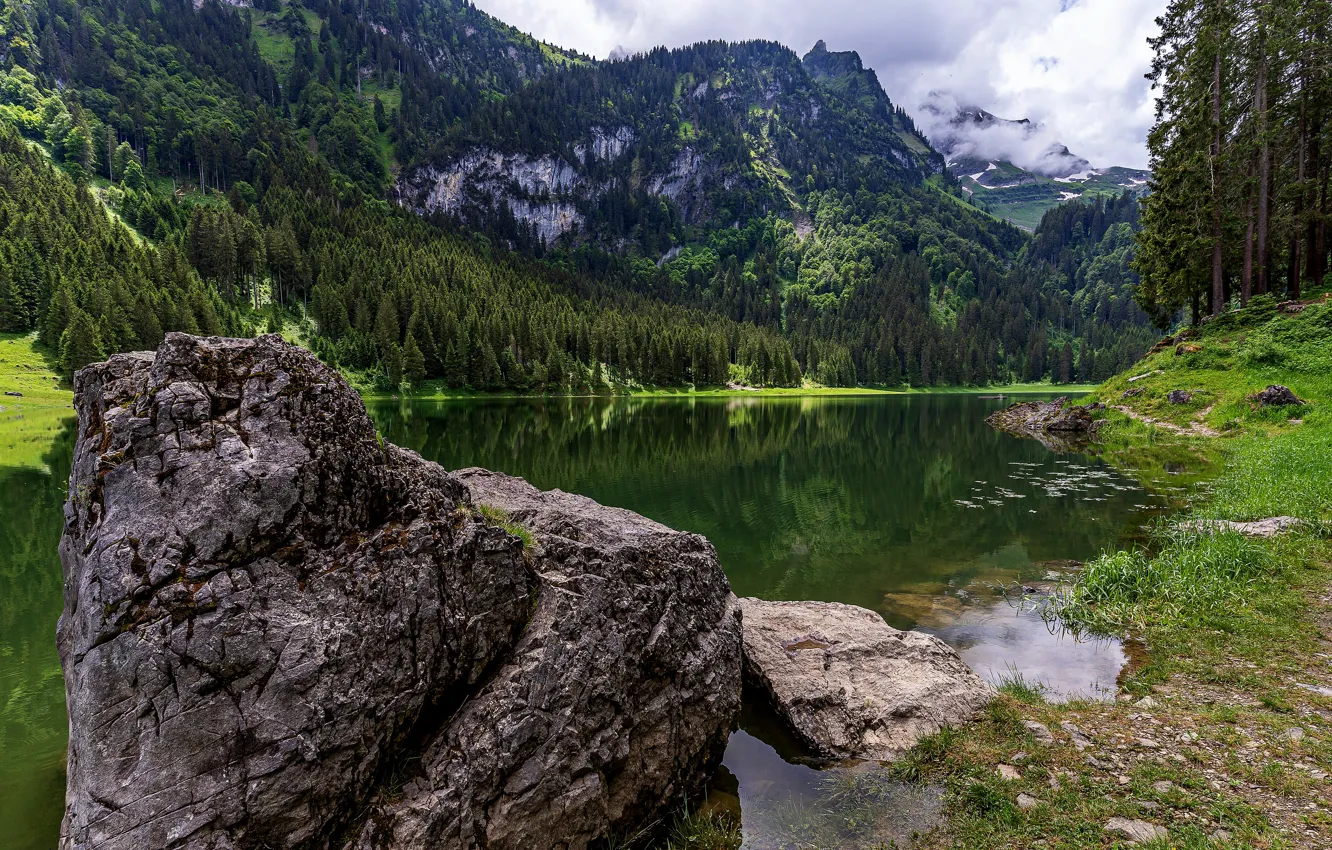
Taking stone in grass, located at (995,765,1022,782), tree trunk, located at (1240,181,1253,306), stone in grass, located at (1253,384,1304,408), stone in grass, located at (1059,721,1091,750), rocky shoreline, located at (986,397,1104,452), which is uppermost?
tree trunk, located at (1240,181,1253,306)

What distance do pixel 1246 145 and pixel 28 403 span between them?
386ft

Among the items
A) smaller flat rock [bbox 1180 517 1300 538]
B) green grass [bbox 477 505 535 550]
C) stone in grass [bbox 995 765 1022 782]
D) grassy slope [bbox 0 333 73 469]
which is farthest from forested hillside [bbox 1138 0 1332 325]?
grassy slope [bbox 0 333 73 469]

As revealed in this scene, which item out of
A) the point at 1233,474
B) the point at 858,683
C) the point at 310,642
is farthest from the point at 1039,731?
the point at 1233,474

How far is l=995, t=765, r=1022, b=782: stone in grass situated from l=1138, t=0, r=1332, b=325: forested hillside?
5071 centimetres

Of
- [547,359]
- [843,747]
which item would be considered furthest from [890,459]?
[547,359]

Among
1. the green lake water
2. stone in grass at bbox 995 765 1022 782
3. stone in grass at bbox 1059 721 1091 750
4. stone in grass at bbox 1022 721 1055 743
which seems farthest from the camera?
the green lake water

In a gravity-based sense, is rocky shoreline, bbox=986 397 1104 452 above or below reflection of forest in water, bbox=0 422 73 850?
above

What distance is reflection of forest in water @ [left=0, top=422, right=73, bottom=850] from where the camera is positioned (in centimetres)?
742

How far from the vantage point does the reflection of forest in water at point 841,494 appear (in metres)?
18.1

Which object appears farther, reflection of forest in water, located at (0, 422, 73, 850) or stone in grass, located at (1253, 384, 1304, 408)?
→ stone in grass, located at (1253, 384, 1304, 408)

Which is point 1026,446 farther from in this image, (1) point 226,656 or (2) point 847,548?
(1) point 226,656

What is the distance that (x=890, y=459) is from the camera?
40500mm

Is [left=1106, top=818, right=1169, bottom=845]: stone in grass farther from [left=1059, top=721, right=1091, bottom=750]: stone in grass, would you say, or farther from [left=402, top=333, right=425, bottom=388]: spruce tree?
[left=402, top=333, right=425, bottom=388]: spruce tree

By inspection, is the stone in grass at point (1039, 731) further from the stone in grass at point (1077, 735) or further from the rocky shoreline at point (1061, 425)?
the rocky shoreline at point (1061, 425)
